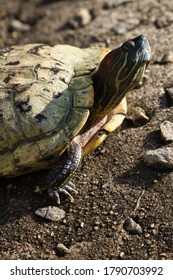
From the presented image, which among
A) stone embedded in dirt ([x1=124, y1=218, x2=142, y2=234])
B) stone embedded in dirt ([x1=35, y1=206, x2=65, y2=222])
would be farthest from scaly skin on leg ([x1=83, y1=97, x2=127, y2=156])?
stone embedded in dirt ([x1=124, y1=218, x2=142, y2=234])

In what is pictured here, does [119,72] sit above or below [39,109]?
above

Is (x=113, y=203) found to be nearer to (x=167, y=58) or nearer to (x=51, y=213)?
(x=51, y=213)

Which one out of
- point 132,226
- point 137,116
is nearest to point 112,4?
point 137,116

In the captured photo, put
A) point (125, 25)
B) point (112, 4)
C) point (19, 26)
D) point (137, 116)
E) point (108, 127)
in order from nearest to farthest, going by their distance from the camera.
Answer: point (108, 127)
point (137, 116)
point (125, 25)
point (112, 4)
point (19, 26)

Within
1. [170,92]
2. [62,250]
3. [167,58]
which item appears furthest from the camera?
[167,58]

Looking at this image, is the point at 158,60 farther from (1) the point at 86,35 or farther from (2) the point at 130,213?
(2) the point at 130,213

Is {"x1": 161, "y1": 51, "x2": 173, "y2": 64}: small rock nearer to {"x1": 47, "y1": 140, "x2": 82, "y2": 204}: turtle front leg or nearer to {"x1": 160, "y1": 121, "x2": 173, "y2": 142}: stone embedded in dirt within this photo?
{"x1": 160, "y1": 121, "x2": 173, "y2": 142}: stone embedded in dirt

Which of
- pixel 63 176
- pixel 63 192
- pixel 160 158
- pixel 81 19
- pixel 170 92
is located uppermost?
pixel 81 19
